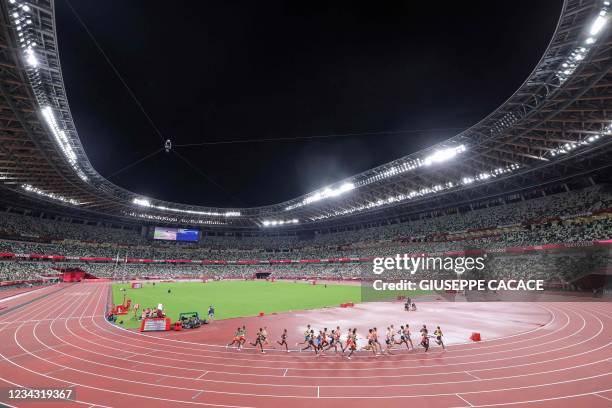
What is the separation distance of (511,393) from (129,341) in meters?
18.2

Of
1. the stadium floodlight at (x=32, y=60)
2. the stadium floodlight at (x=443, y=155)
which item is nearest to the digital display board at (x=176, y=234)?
the stadium floodlight at (x=32, y=60)

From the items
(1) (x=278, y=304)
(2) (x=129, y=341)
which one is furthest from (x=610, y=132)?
(2) (x=129, y=341)

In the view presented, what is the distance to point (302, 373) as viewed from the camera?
1227 centimetres

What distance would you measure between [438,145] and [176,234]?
245ft

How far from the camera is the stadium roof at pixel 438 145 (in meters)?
18.3

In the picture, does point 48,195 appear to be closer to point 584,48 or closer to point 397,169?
point 397,169

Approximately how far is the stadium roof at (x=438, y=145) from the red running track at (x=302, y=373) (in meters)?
17.1

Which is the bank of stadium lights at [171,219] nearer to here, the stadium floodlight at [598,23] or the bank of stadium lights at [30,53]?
the bank of stadium lights at [30,53]

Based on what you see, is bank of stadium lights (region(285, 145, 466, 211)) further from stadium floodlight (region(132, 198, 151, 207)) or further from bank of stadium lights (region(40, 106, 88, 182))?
bank of stadium lights (region(40, 106, 88, 182))

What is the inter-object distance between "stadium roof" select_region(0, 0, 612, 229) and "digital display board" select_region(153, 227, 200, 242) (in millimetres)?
18960

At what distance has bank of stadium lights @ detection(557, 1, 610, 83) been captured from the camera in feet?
55.2

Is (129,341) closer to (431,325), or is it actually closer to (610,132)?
(431,325)

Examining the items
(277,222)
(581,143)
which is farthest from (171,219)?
(581,143)

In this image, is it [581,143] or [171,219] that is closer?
[581,143]
